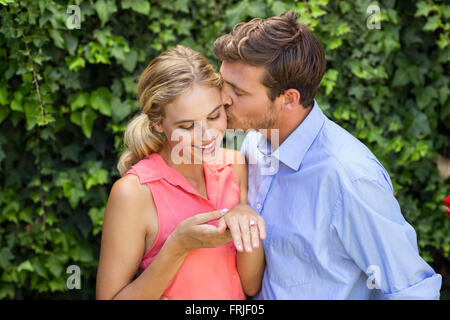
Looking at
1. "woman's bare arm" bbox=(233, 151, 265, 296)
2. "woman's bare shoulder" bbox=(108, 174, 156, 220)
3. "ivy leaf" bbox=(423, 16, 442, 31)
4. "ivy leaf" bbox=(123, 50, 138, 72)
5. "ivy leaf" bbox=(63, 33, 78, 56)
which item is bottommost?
"woman's bare arm" bbox=(233, 151, 265, 296)

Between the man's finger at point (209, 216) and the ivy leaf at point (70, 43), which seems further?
the ivy leaf at point (70, 43)

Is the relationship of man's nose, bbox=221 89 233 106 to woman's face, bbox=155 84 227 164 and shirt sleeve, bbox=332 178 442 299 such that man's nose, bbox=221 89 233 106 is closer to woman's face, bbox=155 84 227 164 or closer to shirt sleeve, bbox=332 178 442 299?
woman's face, bbox=155 84 227 164

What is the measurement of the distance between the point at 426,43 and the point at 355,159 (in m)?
1.75

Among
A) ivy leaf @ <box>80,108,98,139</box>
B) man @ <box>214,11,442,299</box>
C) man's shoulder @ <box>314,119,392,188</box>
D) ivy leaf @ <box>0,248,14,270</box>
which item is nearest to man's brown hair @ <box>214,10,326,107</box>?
man @ <box>214,11,442,299</box>

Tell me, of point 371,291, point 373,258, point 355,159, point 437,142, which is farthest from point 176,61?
point 437,142

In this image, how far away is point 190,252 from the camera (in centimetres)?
194

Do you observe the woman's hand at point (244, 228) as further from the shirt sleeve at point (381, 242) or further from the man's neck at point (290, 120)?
the man's neck at point (290, 120)

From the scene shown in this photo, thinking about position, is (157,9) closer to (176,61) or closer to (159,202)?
(176,61)

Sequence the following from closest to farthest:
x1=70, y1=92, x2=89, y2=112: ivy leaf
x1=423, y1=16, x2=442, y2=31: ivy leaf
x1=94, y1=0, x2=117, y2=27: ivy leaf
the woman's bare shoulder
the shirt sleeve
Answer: the shirt sleeve < the woman's bare shoulder < x1=94, y1=0, x2=117, y2=27: ivy leaf < x1=70, y1=92, x2=89, y2=112: ivy leaf < x1=423, y1=16, x2=442, y2=31: ivy leaf

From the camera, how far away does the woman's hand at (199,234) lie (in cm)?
169

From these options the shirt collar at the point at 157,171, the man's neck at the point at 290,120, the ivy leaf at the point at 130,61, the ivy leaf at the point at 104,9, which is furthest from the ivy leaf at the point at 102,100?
the man's neck at the point at 290,120

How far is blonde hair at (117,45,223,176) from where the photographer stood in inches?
74.6

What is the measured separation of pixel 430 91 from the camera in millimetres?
3189

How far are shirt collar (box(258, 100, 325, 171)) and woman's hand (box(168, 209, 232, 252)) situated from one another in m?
0.42
